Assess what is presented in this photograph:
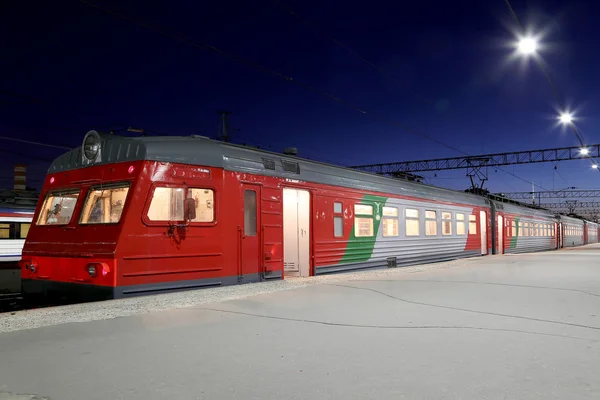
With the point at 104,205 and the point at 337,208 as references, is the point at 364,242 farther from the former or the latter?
the point at 104,205

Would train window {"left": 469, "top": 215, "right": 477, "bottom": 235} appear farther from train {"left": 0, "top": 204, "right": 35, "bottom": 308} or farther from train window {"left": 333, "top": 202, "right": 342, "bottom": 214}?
train {"left": 0, "top": 204, "right": 35, "bottom": 308}

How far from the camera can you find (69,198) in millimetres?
8188

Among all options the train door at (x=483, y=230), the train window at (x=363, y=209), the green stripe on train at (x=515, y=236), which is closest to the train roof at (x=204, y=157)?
the train window at (x=363, y=209)

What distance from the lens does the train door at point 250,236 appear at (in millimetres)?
8727

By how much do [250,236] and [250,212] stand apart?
467 mm

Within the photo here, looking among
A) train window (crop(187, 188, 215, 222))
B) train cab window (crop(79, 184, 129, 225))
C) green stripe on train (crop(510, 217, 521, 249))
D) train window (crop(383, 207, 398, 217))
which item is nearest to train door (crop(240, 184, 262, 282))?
train window (crop(187, 188, 215, 222))

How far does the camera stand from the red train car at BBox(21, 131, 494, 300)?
23.3ft

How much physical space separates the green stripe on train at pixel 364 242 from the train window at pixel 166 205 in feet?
17.3

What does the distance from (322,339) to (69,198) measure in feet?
18.7

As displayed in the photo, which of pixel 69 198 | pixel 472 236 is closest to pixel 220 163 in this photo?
pixel 69 198

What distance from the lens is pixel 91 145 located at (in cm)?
802

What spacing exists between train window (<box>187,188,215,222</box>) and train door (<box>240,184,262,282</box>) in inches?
30.7

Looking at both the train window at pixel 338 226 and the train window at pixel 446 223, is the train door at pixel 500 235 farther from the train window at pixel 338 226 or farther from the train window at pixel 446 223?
the train window at pixel 338 226

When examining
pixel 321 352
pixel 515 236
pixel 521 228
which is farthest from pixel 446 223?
pixel 321 352
